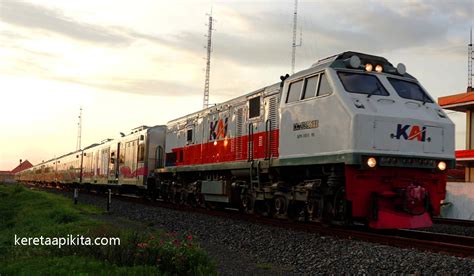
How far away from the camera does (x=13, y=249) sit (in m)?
9.49

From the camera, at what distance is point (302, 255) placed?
346 inches

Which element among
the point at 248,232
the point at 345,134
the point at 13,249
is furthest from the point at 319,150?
the point at 13,249

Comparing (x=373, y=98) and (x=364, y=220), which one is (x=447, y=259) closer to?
(x=364, y=220)

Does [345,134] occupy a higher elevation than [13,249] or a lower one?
higher

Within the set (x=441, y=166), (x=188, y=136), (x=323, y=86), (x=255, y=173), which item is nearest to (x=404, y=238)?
(x=441, y=166)

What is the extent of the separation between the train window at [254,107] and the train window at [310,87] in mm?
2930

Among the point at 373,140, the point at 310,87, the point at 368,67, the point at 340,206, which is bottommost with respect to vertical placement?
the point at 340,206

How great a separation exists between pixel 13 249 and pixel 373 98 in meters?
8.08

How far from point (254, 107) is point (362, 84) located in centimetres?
449

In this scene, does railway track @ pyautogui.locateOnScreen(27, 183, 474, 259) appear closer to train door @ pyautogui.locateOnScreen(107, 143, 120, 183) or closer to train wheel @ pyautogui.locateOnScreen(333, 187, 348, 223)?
train wheel @ pyautogui.locateOnScreen(333, 187, 348, 223)

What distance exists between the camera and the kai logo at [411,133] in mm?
10352

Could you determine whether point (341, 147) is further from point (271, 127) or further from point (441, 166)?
point (271, 127)

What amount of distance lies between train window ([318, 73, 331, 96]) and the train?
25 mm

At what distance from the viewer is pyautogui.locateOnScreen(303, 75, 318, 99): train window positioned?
1173 centimetres
